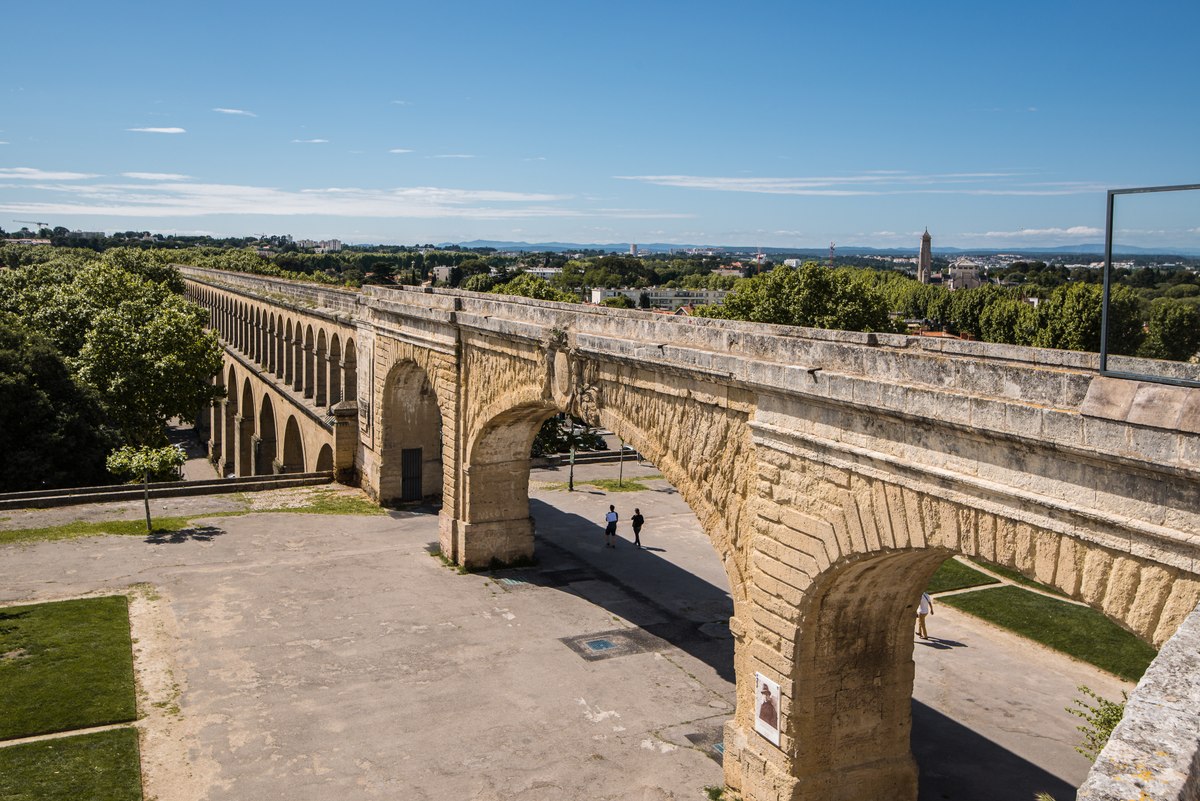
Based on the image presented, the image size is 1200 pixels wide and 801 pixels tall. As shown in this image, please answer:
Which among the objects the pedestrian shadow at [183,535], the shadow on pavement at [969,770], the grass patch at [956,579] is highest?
the pedestrian shadow at [183,535]

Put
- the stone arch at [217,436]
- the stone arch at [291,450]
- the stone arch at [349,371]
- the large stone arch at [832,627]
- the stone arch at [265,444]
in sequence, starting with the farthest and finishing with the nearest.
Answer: the stone arch at [217,436] → the stone arch at [265,444] → the stone arch at [291,450] → the stone arch at [349,371] → the large stone arch at [832,627]

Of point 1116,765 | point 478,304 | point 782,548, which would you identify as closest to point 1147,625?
point 782,548

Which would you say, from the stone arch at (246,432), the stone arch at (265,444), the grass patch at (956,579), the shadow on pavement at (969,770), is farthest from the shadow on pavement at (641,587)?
the stone arch at (246,432)

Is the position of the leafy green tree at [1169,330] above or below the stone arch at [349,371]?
above

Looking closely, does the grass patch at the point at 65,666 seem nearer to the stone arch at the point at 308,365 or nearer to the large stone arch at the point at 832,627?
the large stone arch at the point at 832,627

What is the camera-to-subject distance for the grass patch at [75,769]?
11969 mm

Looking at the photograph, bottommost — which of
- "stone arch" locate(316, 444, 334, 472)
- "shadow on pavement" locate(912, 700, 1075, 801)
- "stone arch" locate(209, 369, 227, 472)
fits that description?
"stone arch" locate(209, 369, 227, 472)

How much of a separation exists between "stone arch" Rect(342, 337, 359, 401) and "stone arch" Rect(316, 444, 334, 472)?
192 cm

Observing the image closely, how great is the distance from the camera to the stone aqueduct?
25.4 feet

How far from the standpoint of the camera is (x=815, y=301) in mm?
41500

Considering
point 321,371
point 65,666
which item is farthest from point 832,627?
point 321,371

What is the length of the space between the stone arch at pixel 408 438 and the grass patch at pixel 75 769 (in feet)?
43.4

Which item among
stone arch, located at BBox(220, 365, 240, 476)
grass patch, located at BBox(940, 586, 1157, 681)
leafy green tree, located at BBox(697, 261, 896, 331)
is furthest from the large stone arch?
stone arch, located at BBox(220, 365, 240, 476)

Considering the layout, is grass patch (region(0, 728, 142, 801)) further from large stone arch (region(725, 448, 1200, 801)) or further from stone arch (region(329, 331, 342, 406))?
stone arch (region(329, 331, 342, 406))
